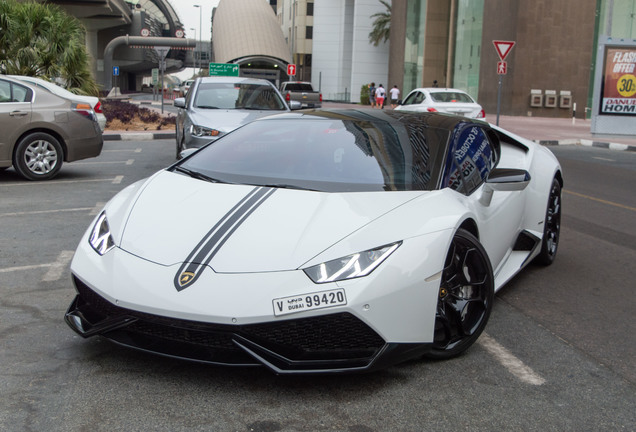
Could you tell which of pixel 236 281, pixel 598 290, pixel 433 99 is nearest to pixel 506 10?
pixel 433 99

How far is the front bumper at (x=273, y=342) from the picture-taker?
9.93ft

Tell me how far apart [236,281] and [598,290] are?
3.24 m

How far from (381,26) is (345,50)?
949cm

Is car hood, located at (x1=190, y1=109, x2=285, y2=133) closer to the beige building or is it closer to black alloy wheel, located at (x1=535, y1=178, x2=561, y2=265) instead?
black alloy wheel, located at (x1=535, y1=178, x2=561, y2=265)

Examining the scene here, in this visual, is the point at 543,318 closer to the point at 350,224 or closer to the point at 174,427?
the point at 350,224

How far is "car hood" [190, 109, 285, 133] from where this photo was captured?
1045 centimetres

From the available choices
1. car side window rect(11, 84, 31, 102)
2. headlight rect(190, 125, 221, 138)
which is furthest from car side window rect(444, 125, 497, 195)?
car side window rect(11, 84, 31, 102)

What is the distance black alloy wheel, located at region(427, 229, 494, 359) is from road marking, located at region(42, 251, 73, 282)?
3.00 metres

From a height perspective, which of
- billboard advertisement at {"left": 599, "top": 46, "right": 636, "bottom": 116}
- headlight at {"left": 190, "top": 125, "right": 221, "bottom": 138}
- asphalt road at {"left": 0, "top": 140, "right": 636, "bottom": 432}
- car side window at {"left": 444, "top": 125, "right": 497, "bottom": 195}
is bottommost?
asphalt road at {"left": 0, "top": 140, "right": 636, "bottom": 432}

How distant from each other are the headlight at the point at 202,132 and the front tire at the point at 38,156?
1.97 metres

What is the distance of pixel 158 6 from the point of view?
338ft

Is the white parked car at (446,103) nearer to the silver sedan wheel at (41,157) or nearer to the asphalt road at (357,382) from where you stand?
the silver sedan wheel at (41,157)

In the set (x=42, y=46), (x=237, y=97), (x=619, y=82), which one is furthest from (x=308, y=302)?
(x=619, y=82)

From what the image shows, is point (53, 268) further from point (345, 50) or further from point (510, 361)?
point (345, 50)
